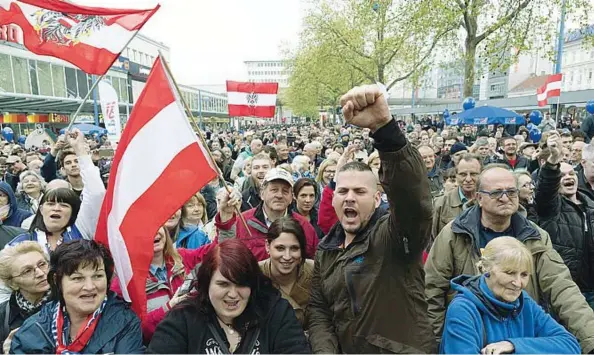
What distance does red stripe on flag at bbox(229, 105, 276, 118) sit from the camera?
11.5 meters

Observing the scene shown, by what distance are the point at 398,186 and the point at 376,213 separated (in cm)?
59

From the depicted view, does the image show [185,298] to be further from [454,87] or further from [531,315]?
[454,87]

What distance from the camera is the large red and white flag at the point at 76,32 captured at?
16.6 feet

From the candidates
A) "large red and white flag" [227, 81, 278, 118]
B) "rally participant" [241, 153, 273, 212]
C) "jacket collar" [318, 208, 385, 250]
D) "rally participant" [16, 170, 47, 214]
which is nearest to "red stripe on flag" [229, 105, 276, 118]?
"large red and white flag" [227, 81, 278, 118]

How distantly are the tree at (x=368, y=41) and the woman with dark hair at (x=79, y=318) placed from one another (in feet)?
48.7

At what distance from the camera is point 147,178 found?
2703 mm

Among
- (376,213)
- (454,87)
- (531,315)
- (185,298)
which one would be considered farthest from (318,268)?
(454,87)

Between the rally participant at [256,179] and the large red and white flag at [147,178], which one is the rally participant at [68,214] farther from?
the rally participant at [256,179]

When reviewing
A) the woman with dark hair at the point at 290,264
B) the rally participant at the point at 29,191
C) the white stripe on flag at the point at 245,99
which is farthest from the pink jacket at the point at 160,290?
the white stripe on flag at the point at 245,99

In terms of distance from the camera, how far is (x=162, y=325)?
209 cm

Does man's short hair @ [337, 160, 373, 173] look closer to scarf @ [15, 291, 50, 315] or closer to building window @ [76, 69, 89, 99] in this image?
scarf @ [15, 291, 50, 315]

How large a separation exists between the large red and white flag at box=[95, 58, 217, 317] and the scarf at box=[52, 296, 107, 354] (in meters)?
0.26

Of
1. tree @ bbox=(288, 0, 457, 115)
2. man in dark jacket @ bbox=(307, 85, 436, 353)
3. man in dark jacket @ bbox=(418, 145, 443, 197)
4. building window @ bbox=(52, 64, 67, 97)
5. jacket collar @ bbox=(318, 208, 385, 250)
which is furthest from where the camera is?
building window @ bbox=(52, 64, 67, 97)

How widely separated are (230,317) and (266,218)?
1565 millimetres
